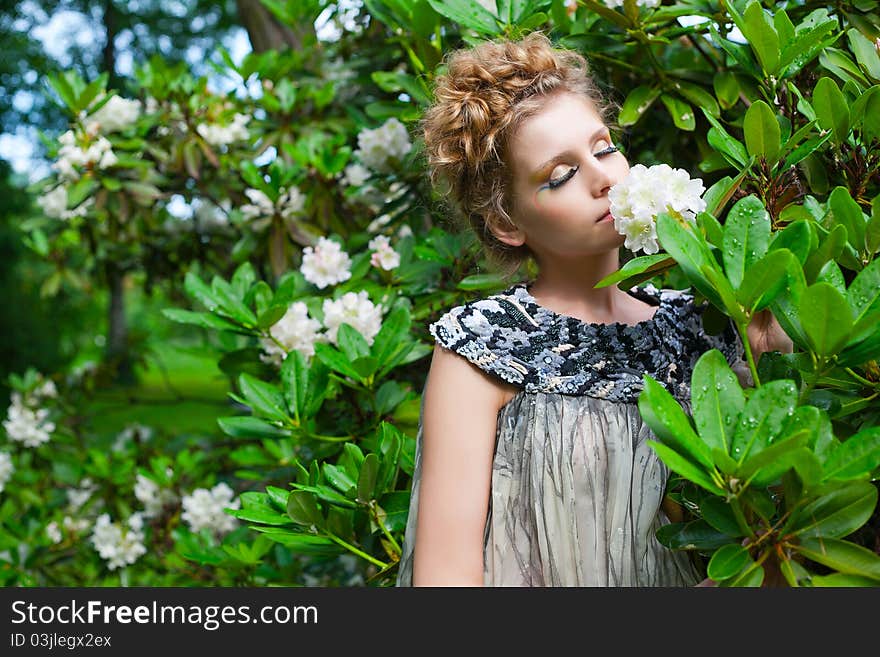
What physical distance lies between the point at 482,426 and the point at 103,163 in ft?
6.03

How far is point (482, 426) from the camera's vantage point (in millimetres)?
1256

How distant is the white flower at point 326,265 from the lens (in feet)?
6.48

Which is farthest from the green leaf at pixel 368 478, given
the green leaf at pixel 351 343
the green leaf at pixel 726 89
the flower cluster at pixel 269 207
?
the flower cluster at pixel 269 207

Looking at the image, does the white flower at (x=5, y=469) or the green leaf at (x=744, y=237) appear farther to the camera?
the white flower at (x=5, y=469)

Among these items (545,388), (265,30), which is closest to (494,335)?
(545,388)

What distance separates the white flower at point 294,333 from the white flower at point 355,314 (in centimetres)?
5

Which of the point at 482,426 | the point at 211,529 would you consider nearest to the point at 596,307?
the point at 482,426

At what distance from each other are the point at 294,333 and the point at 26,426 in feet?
6.81

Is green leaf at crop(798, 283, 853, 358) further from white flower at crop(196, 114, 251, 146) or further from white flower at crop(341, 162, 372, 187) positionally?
white flower at crop(196, 114, 251, 146)

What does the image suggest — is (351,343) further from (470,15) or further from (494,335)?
(470,15)

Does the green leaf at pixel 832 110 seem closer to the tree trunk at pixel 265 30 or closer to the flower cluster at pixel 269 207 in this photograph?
the flower cluster at pixel 269 207

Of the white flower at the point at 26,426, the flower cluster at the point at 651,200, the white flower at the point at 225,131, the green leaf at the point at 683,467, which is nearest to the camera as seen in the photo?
the green leaf at the point at 683,467

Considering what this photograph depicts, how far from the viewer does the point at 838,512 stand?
2.93 ft

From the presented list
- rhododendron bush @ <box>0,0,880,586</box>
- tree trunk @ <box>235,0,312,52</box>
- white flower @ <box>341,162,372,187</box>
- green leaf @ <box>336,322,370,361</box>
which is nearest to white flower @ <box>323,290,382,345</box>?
rhododendron bush @ <box>0,0,880,586</box>
